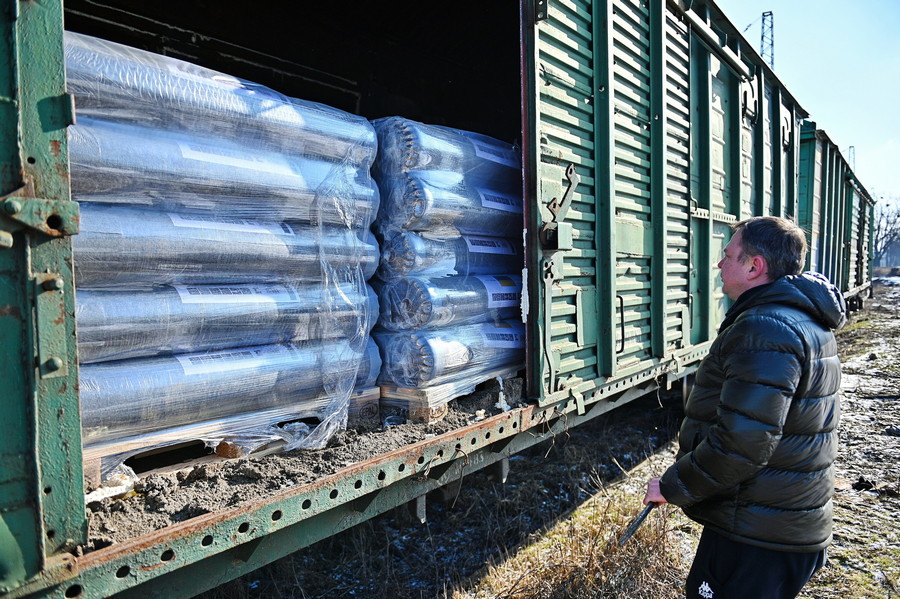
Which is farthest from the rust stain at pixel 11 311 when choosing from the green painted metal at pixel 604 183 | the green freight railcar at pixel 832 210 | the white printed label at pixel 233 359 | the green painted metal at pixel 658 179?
the green freight railcar at pixel 832 210

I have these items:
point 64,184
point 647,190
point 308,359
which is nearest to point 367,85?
point 647,190

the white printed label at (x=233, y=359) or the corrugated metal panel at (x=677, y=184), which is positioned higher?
the corrugated metal panel at (x=677, y=184)

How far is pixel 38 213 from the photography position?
1271 mm

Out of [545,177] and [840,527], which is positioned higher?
[545,177]

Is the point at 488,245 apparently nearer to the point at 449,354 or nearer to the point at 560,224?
the point at 560,224

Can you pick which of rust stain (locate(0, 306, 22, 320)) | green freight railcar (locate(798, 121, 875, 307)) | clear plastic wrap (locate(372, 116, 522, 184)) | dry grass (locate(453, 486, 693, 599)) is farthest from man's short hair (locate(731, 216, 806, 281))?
green freight railcar (locate(798, 121, 875, 307))

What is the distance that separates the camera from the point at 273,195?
88.1 inches

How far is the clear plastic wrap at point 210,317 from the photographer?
181 centimetres

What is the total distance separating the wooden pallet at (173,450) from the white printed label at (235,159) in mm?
876

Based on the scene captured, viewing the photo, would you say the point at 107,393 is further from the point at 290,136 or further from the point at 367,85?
the point at 367,85

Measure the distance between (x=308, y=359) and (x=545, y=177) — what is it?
1.49m

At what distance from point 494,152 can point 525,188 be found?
0.46m

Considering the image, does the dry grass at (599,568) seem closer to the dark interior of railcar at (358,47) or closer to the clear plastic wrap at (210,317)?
the clear plastic wrap at (210,317)

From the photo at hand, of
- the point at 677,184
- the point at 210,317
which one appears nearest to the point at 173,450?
the point at 210,317
